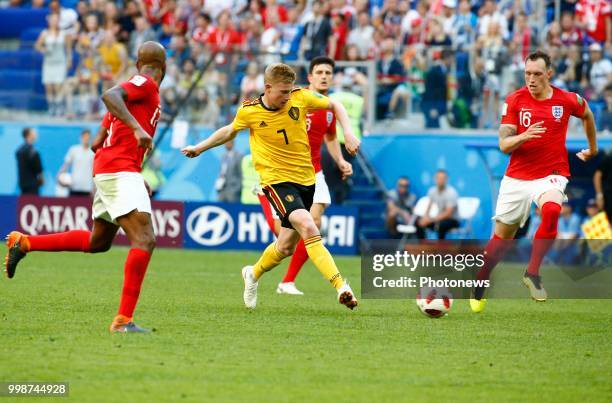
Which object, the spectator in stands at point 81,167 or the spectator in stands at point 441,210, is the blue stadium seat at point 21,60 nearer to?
the spectator in stands at point 81,167

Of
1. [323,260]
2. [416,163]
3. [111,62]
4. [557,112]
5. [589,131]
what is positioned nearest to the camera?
[323,260]

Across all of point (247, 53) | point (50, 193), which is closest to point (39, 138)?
point (50, 193)

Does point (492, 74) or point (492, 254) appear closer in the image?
point (492, 254)

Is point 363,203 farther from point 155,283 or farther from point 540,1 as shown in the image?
point 155,283

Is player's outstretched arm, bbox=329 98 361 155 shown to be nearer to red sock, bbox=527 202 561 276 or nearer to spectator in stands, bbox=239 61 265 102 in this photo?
red sock, bbox=527 202 561 276

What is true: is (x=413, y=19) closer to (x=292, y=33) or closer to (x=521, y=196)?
(x=292, y=33)

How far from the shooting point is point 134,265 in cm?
974

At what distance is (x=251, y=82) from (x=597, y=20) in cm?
675

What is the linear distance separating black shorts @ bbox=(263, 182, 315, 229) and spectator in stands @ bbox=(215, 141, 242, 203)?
12.5 meters

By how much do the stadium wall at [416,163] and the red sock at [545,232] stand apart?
36.8ft

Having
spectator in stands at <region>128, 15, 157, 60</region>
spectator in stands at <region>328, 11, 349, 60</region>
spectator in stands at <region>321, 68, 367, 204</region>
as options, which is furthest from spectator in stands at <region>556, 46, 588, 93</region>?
spectator in stands at <region>128, 15, 157, 60</region>

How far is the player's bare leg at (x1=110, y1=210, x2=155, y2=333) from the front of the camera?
970cm

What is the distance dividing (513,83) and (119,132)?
44.8ft
